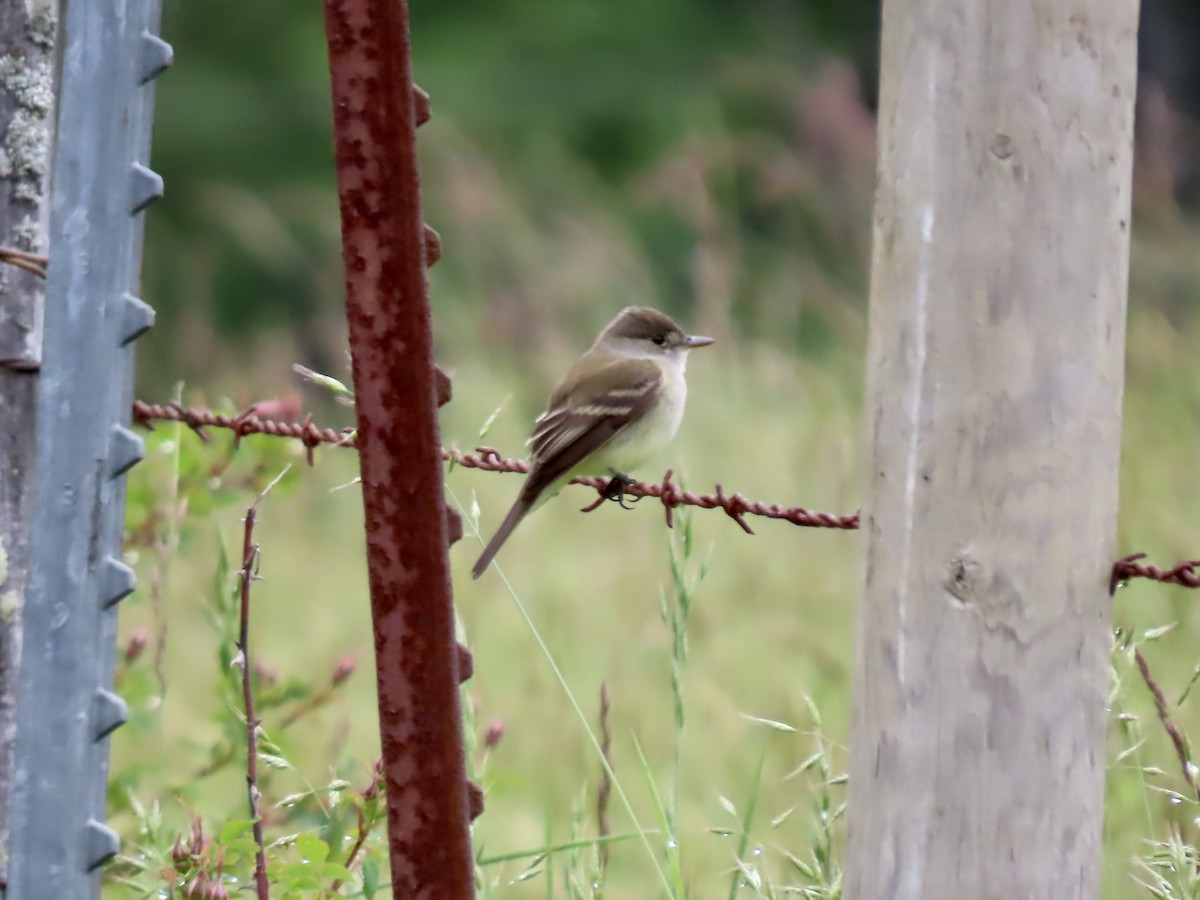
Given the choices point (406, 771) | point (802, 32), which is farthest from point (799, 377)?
point (802, 32)

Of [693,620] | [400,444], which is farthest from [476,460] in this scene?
[693,620]

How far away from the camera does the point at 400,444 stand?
148cm

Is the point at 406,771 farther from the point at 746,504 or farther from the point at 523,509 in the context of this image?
the point at 523,509

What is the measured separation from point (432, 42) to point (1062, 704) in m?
12.9

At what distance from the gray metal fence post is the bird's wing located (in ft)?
7.38

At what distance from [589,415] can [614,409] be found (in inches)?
4.1

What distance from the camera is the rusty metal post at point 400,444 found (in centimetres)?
144

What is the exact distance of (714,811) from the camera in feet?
13.6

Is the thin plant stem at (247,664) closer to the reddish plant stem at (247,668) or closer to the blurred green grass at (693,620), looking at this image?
the reddish plant stem at (247,668)

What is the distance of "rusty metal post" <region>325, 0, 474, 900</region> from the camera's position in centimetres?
144

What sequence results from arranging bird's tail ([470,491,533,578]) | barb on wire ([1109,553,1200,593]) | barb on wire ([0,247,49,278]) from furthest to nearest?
1. bird's tail ([470,491,533,578])
2. barb on wire ([0,247,49,278])
3. barb on wire ([1109,553,1200,593])

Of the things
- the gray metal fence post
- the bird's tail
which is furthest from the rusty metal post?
the bird's tail

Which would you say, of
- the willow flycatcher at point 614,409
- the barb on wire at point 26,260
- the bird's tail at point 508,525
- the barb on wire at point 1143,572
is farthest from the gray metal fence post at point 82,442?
the willow flycatcher at point 614,409

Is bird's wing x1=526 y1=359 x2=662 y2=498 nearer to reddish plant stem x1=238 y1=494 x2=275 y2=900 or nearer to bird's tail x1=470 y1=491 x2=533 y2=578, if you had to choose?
bird's tail x1=470 y1=491 x2=533 y2=578
